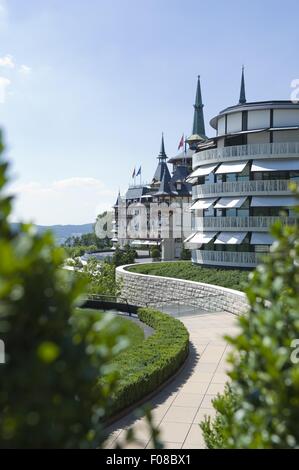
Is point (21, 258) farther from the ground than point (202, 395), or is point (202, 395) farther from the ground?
point (21, 258)

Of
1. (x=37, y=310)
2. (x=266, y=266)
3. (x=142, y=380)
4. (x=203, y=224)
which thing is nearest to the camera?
(x=37, y=310)

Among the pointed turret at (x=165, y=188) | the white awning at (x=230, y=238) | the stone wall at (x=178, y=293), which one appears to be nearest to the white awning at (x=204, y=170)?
the white awning at (x=230, y=238)

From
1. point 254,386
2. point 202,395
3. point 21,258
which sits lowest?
point 202,395

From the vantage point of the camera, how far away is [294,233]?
346cm

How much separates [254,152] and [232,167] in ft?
5.90

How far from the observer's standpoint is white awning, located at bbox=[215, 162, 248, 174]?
1233 inches

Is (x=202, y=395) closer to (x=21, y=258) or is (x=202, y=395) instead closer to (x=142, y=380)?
(x=142, y=380)

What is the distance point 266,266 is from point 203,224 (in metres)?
31.5

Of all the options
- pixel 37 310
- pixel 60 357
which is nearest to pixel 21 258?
pixel 37 310

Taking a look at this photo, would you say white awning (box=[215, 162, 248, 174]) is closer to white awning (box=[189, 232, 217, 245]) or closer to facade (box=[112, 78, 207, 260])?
white awning (box=[189, 232, 217, 245])

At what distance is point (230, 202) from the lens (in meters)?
32.1

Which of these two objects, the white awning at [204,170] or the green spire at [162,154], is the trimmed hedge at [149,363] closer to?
the white awning at [204,170]

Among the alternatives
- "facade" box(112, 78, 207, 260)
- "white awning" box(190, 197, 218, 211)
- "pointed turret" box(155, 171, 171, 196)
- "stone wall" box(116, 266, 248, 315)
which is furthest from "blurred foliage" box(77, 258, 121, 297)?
"pointed turret" box(155, 171, 171, 196)

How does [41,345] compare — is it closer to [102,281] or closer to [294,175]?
[102,281]
